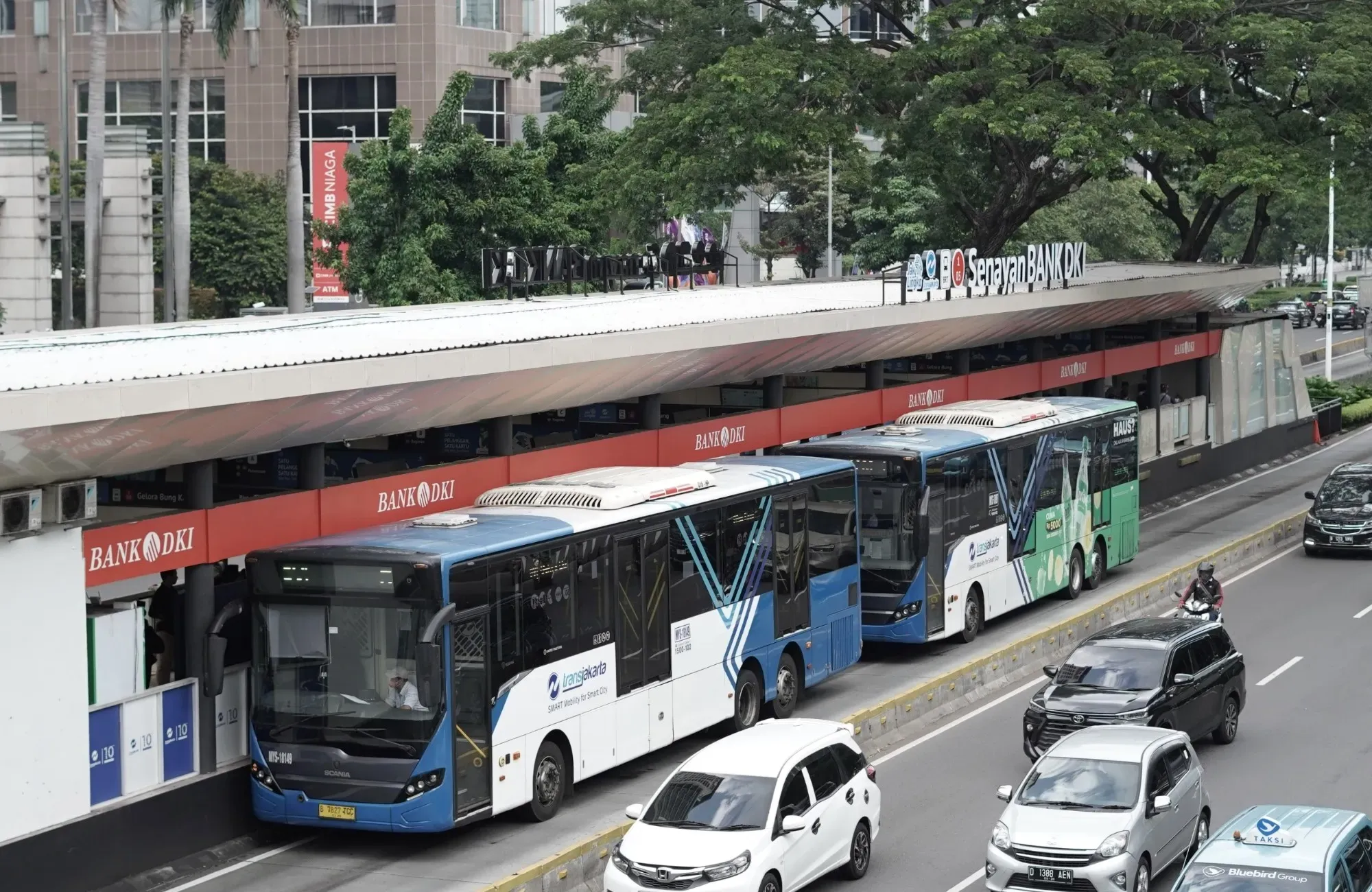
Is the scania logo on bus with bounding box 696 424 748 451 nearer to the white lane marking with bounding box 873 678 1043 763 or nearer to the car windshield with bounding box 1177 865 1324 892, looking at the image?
the white lane marking with bounding box 873 678 1043 763

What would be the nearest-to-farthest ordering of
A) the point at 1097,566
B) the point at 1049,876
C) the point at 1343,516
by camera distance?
the point at 1049,876
the point at 1097,566
the point at 1343,516

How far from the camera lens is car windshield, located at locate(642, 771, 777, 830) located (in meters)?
15.5

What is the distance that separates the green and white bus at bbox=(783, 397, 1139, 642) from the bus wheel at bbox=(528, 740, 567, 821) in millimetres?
7378

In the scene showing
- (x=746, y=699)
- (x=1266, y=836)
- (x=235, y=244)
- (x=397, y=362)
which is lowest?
(x=746, y=699)

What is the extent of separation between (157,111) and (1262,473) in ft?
189

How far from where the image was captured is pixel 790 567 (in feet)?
76.4

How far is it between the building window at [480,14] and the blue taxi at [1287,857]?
7709 cm

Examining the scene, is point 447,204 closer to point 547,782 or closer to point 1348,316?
point 547,782

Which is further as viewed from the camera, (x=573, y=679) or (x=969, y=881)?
(x=573, y=679)

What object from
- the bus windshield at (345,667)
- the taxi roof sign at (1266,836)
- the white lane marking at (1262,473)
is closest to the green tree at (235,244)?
the white lane marking at (1262,473)

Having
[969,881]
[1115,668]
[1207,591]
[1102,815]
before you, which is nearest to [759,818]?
[969,881]

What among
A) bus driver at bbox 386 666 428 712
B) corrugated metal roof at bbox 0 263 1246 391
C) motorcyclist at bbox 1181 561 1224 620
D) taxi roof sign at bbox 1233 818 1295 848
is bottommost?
motorcyclist at bbox 1181 561 1224 620

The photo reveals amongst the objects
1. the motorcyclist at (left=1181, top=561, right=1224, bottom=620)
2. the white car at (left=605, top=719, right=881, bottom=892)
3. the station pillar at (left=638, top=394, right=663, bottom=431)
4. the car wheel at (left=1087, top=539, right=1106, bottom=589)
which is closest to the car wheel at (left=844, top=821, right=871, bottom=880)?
the white car at (left=605, top=719, right=881, bottom=892)

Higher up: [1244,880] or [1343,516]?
[1244,880]
